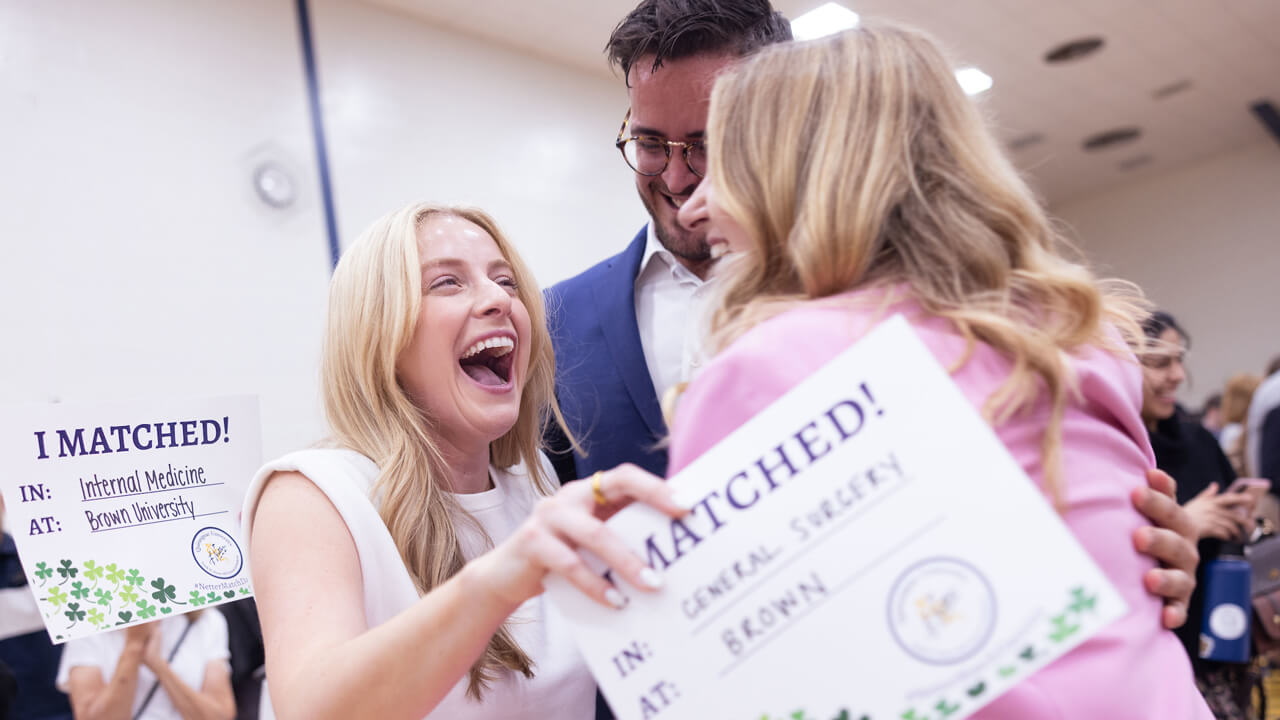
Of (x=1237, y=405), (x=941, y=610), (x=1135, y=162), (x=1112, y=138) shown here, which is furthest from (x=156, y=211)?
(x=1135, y=162)

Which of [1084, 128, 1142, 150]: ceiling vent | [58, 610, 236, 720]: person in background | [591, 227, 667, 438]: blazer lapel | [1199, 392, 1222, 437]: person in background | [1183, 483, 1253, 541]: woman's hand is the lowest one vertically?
[1199, 392, 1222, 437]: person in background

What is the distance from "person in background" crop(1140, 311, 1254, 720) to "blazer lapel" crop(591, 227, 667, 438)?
49.7 inches

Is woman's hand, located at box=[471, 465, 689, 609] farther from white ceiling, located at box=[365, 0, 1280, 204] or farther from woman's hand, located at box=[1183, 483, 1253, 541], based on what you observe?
white ceiling, located at box=[365, 0, 1280, 204]

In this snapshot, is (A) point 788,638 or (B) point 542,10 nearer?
(A) point 788,638

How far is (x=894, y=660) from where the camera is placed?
664mm

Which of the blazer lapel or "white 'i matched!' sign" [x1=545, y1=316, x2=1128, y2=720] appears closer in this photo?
"white 'i matched!' sign" [x1=545, y1=316, x2=1128, y2=720]

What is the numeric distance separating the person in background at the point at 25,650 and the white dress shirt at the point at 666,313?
7.90 feet

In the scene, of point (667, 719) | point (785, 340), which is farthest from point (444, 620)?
point (785, 340)

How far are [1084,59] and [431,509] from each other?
6889 mm

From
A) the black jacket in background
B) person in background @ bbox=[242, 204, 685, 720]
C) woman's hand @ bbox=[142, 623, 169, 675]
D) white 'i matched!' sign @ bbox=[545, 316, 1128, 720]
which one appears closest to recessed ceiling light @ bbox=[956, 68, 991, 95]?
the black jacket in background

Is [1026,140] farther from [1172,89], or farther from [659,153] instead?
[659,153]

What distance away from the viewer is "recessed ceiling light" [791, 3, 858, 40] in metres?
5.38

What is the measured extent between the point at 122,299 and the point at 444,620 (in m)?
3.36

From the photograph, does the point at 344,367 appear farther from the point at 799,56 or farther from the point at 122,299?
the point at 122,299
